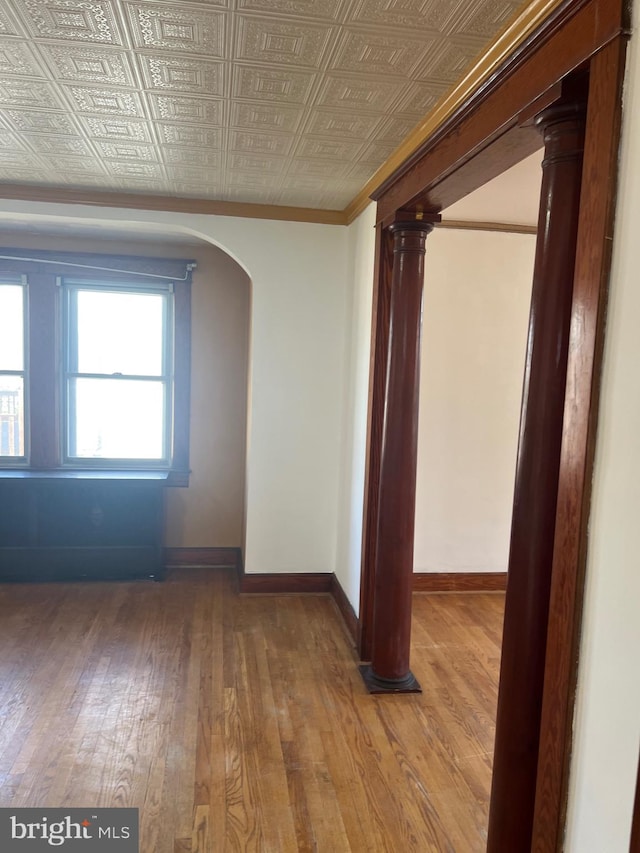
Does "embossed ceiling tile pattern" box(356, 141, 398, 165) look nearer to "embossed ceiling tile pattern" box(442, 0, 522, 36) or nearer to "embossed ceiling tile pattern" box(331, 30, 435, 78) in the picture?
"embossed ceiling tile pattern" box(331, 30, 435, 78)

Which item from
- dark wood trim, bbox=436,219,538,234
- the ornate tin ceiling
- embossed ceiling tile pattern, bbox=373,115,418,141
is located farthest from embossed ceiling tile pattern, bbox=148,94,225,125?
dark wood trim, bbox=436,219,538,234

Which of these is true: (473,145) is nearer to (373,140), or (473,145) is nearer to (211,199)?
(373,140)

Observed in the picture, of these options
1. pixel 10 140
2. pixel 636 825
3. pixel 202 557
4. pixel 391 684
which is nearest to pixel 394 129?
pixel 10 140

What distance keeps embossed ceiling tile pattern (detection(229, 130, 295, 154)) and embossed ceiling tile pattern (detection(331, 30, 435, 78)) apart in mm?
682

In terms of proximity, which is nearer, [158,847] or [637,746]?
[637,746]

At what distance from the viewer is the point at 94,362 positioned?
14.7 ft

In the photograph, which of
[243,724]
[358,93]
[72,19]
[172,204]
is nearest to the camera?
[72,19]

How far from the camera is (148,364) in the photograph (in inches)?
179

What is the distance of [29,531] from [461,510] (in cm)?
294

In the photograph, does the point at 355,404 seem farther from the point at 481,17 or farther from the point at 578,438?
the point at 578,438

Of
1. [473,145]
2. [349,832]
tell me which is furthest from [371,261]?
[349,832]

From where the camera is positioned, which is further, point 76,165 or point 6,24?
point 76,165

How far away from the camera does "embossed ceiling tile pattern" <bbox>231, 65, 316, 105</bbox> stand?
6.60 ft

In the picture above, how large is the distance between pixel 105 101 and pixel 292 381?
2.02 m
